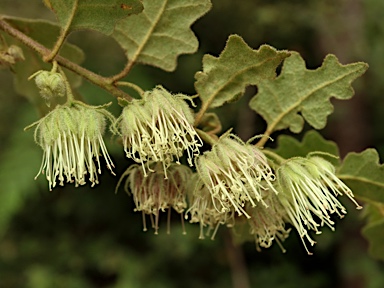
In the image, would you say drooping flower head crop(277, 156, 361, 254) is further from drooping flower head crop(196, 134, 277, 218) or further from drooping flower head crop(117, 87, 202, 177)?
drooping flower head crop(117, 87, 202, 177)

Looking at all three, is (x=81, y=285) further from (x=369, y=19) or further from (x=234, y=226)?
(x=234, y=226)

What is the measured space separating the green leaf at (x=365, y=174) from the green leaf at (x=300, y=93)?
120 mm

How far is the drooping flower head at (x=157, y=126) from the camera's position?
43.0 inches

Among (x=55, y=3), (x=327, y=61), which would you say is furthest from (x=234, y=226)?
(x=55, y=3)

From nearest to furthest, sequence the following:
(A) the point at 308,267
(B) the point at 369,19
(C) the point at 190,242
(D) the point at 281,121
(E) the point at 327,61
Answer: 1. (E) the point at 327,61
2. (D) the point at 281,121
3. (C) the point at 190,242
4. (B) the point at 369,19
5. (A) the point at 308,267

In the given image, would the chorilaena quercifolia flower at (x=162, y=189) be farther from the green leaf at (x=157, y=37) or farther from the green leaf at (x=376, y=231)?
the green leaf at (x=376, y=231)

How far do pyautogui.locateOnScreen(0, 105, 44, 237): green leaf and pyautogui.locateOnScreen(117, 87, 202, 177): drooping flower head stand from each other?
13.0 ft

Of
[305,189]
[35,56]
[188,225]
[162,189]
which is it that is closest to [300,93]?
[305,189]

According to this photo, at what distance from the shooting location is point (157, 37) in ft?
4.46

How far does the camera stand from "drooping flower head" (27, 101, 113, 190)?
1.11 metres

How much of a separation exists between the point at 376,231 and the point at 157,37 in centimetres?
82

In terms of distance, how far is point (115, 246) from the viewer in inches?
227

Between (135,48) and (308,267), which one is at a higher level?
(308,267)

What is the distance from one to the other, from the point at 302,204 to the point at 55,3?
26.0 inches
